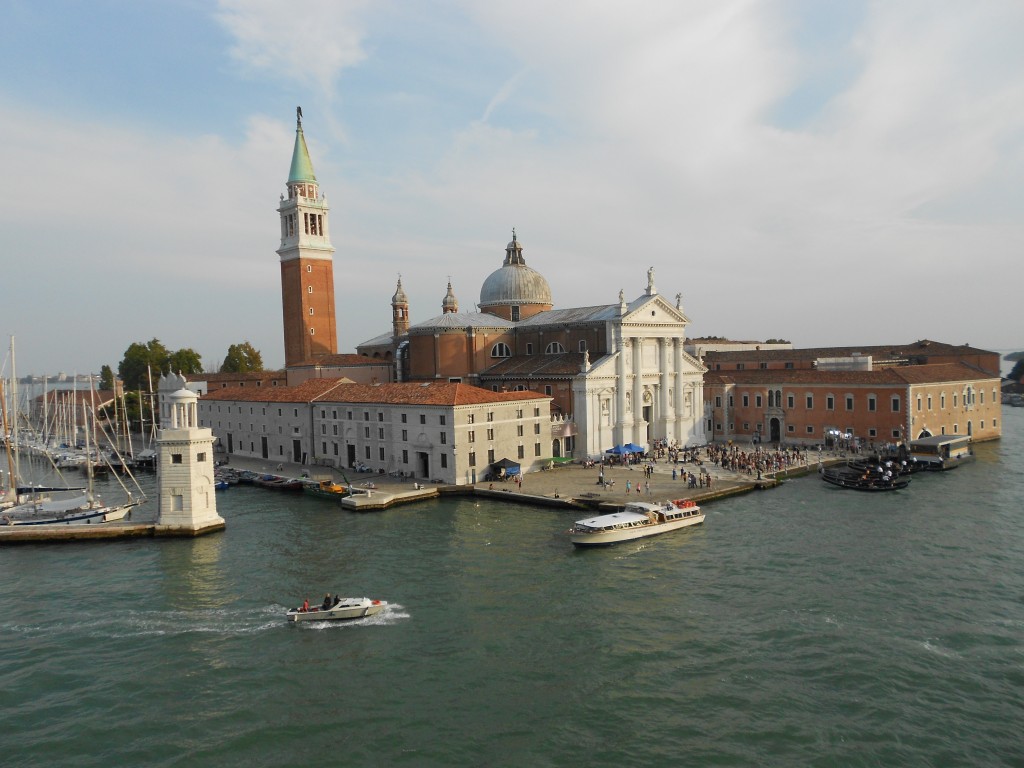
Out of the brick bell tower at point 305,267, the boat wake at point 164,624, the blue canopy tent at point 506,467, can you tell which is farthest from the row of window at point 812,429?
the boat wake at point 164,624

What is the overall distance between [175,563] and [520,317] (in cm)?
3712

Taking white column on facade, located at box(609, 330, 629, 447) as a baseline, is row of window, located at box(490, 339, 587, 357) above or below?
above

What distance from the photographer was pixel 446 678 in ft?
54.1

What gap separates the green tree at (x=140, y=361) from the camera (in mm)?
80312

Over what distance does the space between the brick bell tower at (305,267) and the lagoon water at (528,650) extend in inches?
1334

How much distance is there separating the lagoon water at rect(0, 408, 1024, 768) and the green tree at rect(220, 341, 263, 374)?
59.9 metres

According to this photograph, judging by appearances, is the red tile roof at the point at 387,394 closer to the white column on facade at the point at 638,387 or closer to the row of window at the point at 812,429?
the white column on facade at the point at 638,387

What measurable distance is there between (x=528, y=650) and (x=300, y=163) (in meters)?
53.3

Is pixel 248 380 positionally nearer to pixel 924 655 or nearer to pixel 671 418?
pixel 671 418

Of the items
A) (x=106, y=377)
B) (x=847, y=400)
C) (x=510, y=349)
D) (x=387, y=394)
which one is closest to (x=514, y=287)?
(x=510, y=349)

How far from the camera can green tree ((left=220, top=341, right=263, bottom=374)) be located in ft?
281

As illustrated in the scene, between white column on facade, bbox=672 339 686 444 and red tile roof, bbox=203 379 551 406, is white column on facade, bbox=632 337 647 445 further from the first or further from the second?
red tile roof, bbox=203 379 551 406

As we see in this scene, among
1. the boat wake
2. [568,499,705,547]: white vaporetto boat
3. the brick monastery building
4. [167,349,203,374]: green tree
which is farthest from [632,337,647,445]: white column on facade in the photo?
[167,349,203,374]: green tree

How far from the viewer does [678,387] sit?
50344mm
